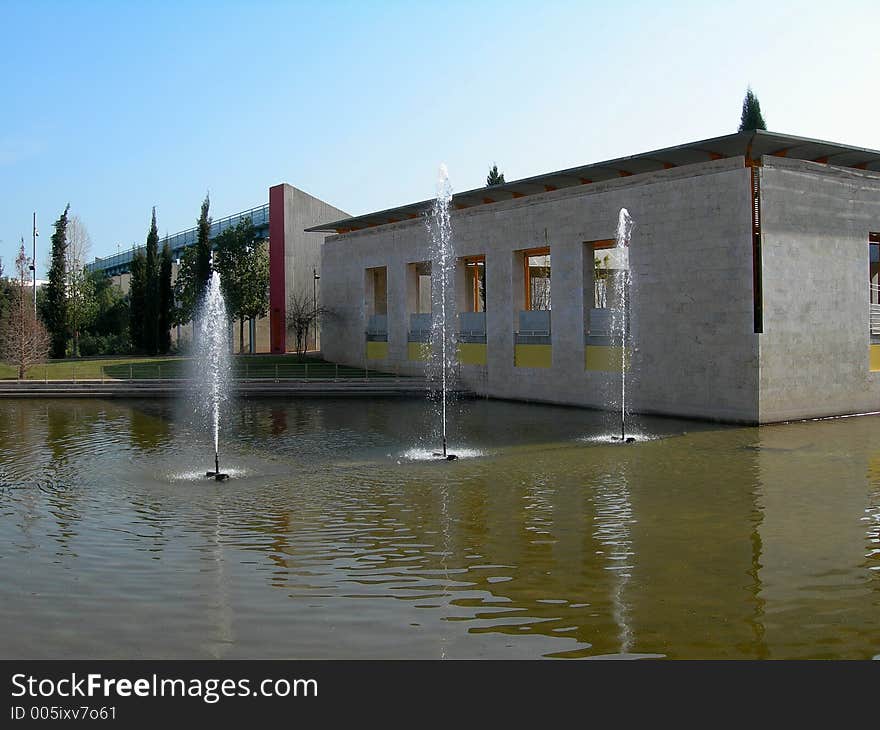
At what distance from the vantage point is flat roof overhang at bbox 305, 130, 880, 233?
1994cm

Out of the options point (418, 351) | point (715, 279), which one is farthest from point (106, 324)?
point (715, 279)

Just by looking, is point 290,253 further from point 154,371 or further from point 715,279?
point 715,279

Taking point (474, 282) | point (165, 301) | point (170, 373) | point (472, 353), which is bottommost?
point (170, 373)

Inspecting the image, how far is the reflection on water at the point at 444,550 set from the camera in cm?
643

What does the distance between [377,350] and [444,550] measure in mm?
25176

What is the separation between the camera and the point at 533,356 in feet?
87.8

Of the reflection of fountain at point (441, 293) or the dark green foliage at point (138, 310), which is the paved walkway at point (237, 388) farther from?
the dark green foliage at point (138, 310)

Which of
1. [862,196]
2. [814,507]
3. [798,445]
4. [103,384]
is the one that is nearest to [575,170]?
[862,196]

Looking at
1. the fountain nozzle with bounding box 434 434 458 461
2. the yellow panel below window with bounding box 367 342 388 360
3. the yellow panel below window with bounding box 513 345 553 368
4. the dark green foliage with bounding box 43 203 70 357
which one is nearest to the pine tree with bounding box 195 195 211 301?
the dark green foliage with bounding box 43 203 70 357

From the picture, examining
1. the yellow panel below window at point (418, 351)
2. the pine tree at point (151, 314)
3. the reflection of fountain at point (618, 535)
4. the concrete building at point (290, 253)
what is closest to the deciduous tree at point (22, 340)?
A: the pine tree at point (151, 314)

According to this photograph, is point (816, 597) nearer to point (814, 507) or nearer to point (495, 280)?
point (814, 507)

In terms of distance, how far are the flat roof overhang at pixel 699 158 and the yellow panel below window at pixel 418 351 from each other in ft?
19.5

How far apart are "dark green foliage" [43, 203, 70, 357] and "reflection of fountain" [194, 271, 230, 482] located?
5859 millimetres
